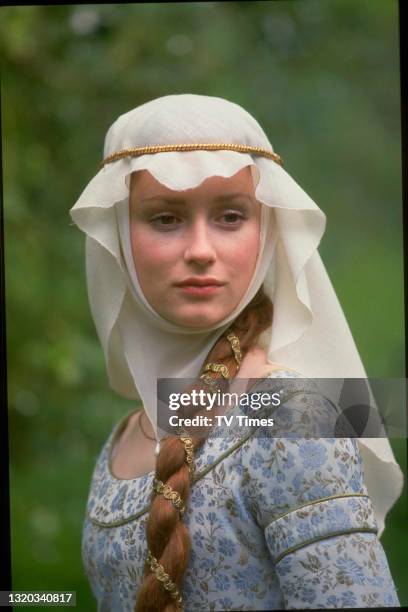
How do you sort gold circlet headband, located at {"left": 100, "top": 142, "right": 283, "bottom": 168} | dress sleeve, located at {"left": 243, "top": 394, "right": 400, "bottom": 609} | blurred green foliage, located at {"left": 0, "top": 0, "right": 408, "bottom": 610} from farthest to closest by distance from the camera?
blurred green foliage, located at {"left": 0, "top": 0, "right": 408, "bottom": 610}, gold circlet headband, located at {"left": 100, "top": 142, "right": 283, "bottom": 168}, dress sleeve, located at {"left": 243, "top": 394, "right": 400, "bottom": 609}

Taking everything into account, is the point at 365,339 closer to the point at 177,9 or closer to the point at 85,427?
the point at 85,427

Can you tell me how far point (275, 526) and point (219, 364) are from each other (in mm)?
255

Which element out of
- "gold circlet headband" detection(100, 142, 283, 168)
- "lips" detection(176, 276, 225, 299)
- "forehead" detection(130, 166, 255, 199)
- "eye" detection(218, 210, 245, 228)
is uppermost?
"gold circlet headband" detection(100, 142, 283, 168)

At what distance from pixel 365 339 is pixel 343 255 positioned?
16 cm

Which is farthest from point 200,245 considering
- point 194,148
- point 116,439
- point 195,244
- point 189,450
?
point 116,439

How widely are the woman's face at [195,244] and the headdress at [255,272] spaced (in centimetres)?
2

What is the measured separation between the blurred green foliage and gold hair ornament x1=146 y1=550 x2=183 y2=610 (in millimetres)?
309

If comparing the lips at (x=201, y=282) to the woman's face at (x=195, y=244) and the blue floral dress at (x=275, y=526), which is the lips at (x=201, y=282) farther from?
Result: the blue floral dress at (x=275, y=526)

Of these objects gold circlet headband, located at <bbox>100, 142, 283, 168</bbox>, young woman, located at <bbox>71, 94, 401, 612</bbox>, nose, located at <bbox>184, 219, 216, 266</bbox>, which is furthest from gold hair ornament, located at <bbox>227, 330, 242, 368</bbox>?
gold circlet headband, located at <bbox>100, 142, 283, 168</bbox>

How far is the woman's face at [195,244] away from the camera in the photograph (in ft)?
3.82

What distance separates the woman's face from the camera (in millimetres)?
1165

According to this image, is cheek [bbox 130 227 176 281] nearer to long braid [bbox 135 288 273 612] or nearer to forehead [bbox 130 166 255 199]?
forehead [bbox 130 166 255 199]

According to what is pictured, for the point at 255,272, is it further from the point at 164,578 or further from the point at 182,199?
the point at 164,578

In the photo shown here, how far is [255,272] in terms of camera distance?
3.97 feet
